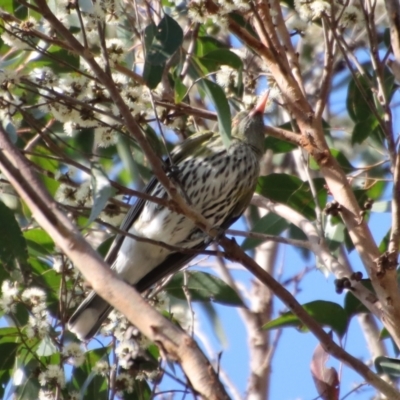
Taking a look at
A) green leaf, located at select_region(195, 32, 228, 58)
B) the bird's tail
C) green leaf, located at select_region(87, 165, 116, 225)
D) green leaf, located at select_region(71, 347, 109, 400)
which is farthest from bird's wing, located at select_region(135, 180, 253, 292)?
green leaf, located at select_region(87, 165, 116, 225)

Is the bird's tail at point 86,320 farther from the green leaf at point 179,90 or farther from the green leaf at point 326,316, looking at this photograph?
the green leaf at point 179,90

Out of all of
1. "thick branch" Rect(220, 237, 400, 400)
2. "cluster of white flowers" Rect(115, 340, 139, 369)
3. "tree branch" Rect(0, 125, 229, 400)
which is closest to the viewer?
"tree branch" Rect(0, 125, 229, 400)

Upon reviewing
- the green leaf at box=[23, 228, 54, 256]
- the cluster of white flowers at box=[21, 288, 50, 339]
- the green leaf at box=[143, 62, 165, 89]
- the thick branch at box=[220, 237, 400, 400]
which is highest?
the green leaf at box=[23, 228, 54, 256]

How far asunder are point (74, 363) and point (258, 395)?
1.45m

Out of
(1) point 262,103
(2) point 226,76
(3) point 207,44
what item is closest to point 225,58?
(2) point 226,76

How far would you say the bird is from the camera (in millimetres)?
3092

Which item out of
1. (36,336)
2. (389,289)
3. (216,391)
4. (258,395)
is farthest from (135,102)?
(258,395)

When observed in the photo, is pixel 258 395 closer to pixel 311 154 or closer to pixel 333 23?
pixel 311 154

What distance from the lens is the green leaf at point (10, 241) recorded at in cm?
244

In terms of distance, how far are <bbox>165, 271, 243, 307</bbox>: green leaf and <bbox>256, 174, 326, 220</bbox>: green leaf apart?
345mm

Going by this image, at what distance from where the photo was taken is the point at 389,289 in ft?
7.25

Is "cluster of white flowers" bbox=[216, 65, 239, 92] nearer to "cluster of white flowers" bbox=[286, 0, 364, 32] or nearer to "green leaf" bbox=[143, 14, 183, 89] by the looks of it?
"cluster of white flowers" bbox=[286, 0, 364, 32]

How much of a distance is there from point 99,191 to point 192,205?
118 centimetres

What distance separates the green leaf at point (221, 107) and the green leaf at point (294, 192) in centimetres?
62
